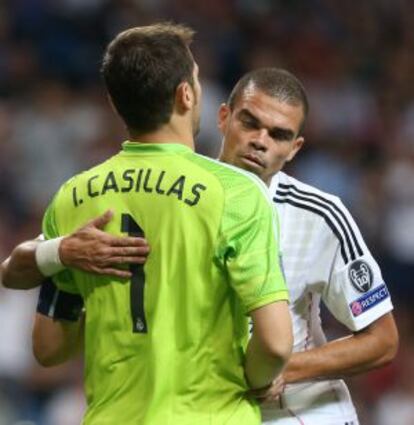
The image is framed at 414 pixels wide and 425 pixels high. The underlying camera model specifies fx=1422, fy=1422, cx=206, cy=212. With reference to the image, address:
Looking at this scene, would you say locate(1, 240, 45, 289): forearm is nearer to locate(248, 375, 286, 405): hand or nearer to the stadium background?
locate(248, 375, 286, 405): hand

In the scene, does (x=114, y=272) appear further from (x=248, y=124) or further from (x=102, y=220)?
(x=248, y=124)

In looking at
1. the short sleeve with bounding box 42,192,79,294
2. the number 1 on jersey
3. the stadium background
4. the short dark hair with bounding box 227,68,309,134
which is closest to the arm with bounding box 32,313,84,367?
the short sleeve with bounding box 42,192,79,294

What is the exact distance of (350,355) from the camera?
4164 mm

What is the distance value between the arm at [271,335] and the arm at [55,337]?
1.87ft

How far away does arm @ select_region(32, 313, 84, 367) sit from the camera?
12.4 ft

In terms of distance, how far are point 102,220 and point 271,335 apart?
20.3 inches

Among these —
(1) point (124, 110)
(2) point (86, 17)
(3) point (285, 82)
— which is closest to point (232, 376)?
(1) point (124, 110)

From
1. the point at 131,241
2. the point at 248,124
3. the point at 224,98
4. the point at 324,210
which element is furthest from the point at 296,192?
the point at 224,98

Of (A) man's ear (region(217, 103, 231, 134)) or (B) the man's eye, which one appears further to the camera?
(A) man's ear (region(217, 103, 231, 134))

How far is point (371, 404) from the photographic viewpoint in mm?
8266

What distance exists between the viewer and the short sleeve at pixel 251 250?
3371mm

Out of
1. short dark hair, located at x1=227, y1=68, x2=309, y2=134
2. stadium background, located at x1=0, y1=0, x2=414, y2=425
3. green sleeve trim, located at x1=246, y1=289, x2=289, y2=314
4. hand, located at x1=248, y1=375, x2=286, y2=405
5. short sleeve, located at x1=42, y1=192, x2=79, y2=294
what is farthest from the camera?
stadium background, located at x1=0, y1=0, x2=414, y2=425

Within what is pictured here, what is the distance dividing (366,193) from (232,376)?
593 cm

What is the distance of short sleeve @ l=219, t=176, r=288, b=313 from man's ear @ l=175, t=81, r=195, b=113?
25 cm
